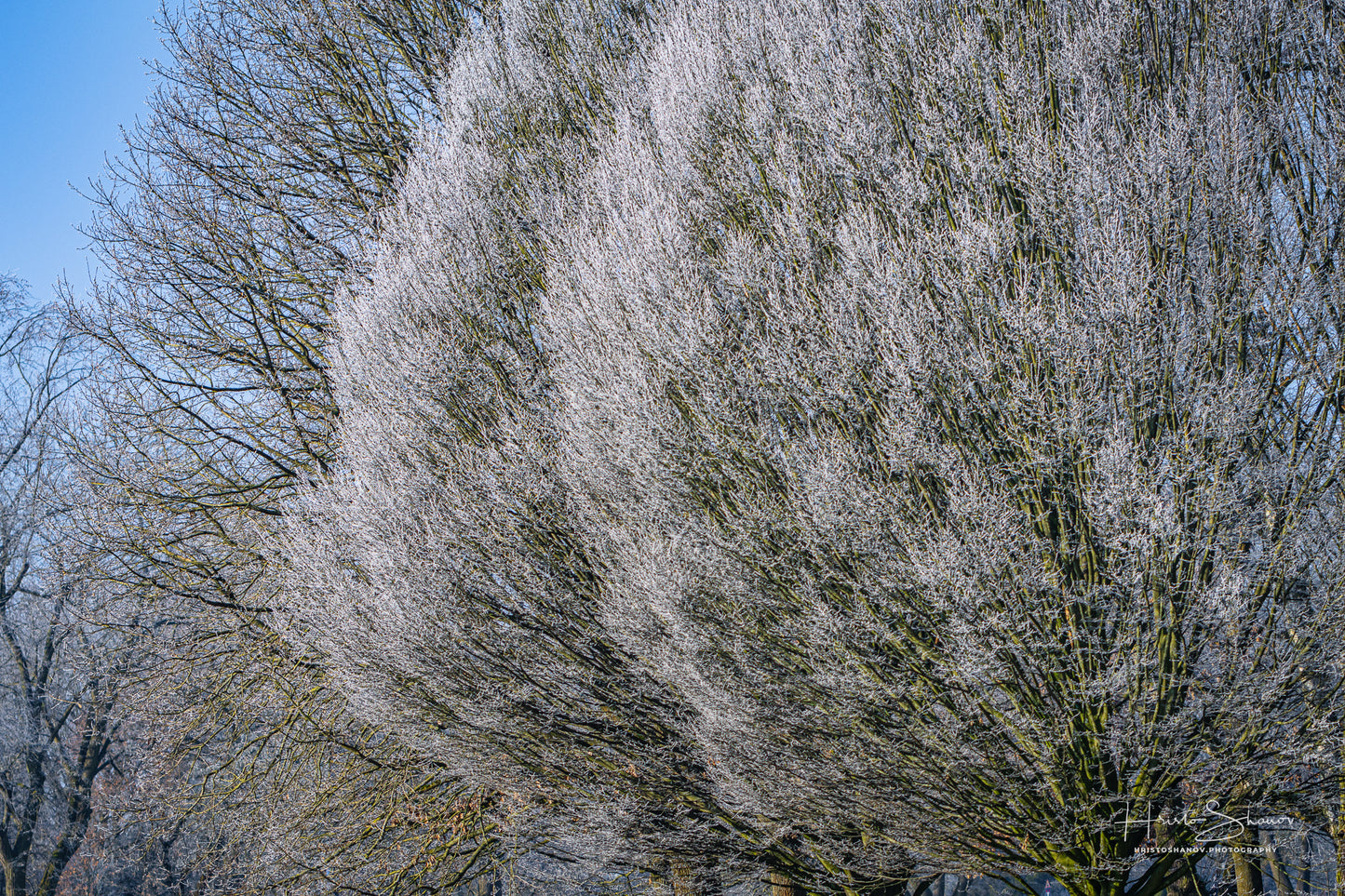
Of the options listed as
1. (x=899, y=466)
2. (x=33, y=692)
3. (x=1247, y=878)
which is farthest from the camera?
(x=33, y=692)

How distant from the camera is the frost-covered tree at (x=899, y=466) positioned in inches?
211

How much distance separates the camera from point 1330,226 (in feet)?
19.9

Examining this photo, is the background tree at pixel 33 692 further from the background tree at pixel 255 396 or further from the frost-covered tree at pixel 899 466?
the frost-covered tree at pixel 899 466

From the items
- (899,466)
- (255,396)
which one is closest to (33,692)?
(255,396)

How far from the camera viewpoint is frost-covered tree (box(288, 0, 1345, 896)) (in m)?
5.35

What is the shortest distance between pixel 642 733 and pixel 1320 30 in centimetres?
817

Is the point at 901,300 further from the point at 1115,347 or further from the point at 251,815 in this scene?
the point at 251,815

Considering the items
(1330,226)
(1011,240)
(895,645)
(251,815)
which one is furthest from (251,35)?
(1330,226)

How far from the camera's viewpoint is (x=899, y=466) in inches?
216
